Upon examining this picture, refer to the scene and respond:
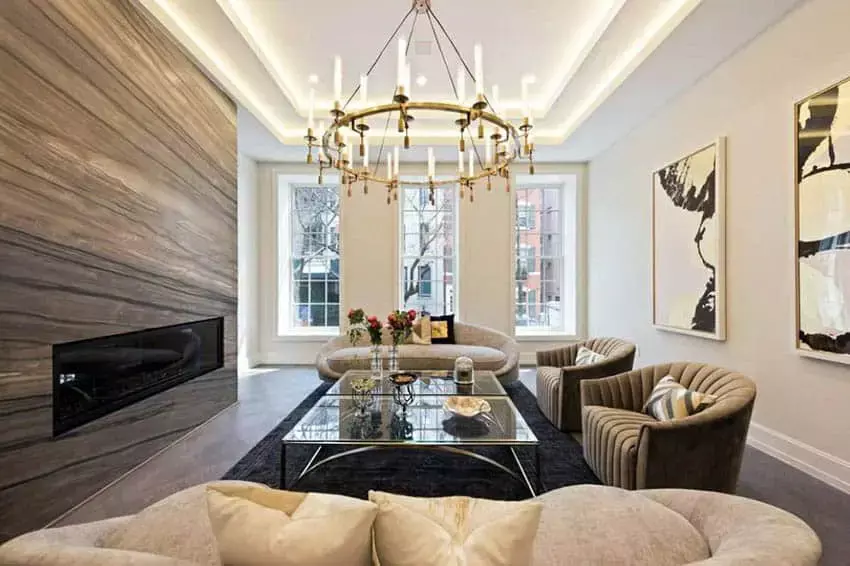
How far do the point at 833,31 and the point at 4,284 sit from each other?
4.72 m

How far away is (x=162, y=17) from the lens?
10.5ft

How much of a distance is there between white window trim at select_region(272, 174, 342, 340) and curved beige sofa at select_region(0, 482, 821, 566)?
5.57 m

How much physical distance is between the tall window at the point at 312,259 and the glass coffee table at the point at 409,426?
136 inches

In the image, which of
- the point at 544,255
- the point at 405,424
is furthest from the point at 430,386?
the point at 544,255

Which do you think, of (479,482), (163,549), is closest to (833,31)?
(479,482)

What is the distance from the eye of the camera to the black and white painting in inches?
103

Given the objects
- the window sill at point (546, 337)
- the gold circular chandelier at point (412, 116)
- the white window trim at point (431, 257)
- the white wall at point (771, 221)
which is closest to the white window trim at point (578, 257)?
the window sill at point (546, 337)

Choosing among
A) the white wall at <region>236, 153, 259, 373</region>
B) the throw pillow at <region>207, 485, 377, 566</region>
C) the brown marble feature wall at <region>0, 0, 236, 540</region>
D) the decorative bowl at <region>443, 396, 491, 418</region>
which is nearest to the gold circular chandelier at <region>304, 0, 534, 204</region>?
the brown marble feature wall at <region>0, 0, 236, 540</region>

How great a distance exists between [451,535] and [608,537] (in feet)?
1.63

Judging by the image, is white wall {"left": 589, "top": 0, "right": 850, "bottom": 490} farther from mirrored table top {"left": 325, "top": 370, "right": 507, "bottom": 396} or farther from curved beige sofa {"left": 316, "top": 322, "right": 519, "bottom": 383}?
mirrored table top {"left": 325, "top": 370, "right": 507, "bottom": 396}

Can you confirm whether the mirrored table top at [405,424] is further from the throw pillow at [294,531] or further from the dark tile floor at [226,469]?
the throw pillow at [294,531]

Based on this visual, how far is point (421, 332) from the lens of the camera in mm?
5641

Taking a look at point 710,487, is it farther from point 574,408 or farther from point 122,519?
point 122,519

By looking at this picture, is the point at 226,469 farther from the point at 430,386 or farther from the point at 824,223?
the point at 824,223
